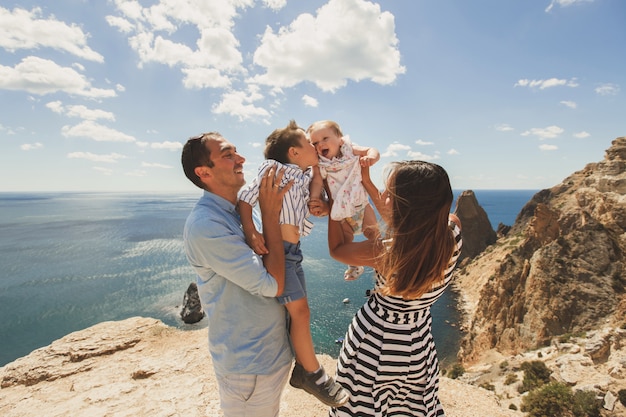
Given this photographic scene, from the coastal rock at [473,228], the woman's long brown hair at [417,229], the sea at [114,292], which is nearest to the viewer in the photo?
the woman's long brown hair at [417,229]

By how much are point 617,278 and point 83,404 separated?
99.7ft

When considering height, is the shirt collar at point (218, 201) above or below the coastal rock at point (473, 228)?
above

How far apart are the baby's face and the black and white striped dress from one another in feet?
5.21

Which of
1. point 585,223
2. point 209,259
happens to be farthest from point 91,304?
point 585,223

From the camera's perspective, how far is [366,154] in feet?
12.6

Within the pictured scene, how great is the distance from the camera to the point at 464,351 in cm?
3097

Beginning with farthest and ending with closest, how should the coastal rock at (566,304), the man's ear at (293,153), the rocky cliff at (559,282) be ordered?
1. the rocky cliff at (559,282)
2. the coastal rock at (566,304)
3. the man's ear at (293,153)

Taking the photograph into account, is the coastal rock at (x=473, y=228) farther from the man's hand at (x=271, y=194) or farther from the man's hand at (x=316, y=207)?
the man's hand at (x=271, y=194)

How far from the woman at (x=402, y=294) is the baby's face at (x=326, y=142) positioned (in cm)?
105

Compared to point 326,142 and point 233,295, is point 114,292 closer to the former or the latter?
point 326,142

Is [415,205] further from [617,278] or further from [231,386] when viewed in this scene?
[617,278]

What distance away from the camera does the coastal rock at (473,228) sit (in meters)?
61.7

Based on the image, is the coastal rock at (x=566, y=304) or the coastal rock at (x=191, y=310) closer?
the coastal rock at (x=566, y=304)

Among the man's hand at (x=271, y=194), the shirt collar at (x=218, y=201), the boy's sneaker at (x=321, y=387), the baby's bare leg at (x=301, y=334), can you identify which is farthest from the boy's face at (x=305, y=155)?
the boy's sneaker at (x=321, y=387)
